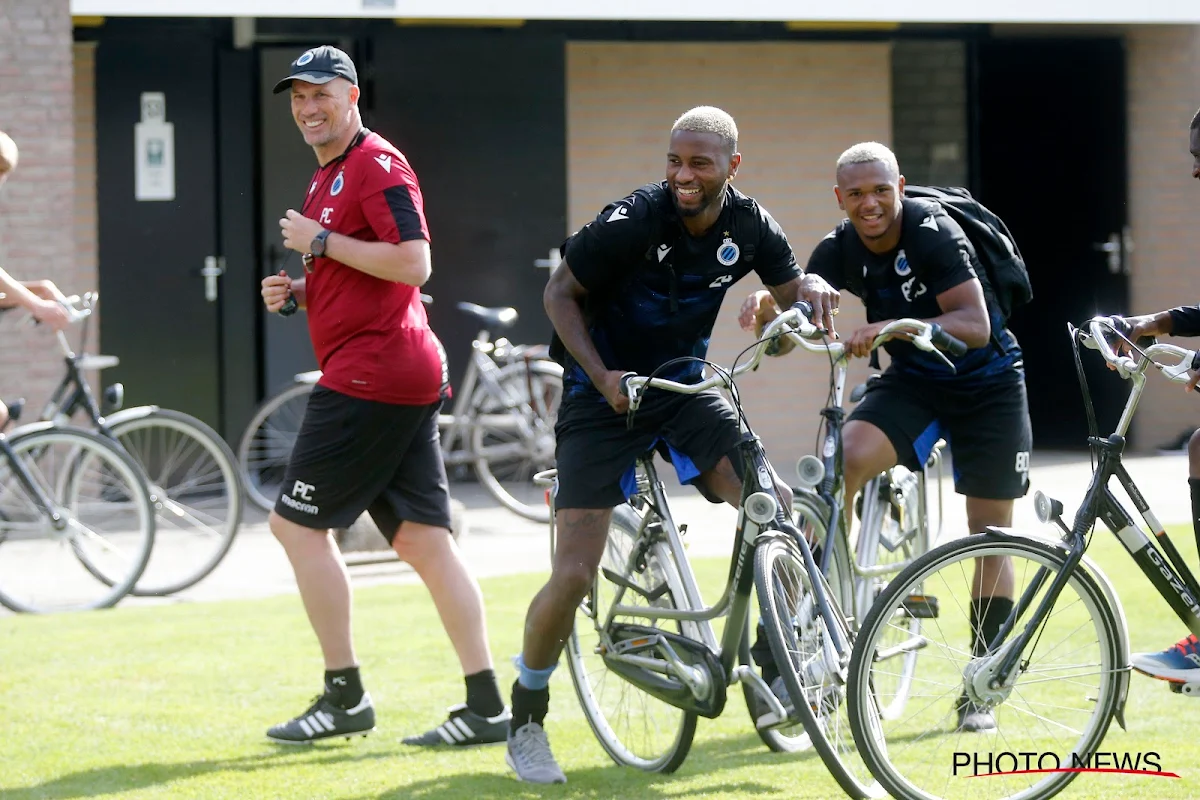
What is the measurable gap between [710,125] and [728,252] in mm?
382

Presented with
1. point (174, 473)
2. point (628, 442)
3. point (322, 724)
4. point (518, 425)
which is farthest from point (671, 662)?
point (518, 425)

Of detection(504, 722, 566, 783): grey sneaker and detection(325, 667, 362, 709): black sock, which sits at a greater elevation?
detection(325, 667, 362, 709): black sock

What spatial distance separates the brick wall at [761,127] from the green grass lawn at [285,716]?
5.01 metres

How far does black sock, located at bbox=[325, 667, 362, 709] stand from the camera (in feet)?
17.4

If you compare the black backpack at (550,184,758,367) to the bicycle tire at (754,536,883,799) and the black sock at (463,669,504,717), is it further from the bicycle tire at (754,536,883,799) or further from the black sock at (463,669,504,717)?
the black sock at (463,669,504,717)

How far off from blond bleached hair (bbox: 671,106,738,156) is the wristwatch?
46.6 inches

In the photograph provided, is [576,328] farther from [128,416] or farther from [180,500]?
[180,500]

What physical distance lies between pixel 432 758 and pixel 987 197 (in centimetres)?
1029

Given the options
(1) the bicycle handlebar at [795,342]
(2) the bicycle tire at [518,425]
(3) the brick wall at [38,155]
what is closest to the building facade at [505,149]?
(3) the brick wall at [38,155]

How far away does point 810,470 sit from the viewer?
4.89 metres

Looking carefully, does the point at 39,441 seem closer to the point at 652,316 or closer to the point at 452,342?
the point at 652,316

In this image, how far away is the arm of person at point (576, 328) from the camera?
448cm

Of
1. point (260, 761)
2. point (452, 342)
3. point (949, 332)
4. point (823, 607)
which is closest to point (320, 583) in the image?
point (260, 761)

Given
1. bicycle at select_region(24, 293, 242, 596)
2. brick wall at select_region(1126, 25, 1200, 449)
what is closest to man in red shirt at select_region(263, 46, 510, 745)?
bicycle at select_region(24, 293, 242, 596)
